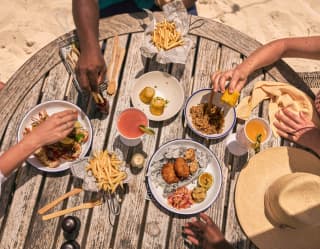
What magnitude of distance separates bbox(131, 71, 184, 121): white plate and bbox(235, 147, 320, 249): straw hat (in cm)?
82

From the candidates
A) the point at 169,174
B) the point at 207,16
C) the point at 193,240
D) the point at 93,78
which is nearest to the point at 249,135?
the point at 169,174

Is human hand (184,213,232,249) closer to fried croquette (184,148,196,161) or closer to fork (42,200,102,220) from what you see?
fried croquette (184,148,196,161)

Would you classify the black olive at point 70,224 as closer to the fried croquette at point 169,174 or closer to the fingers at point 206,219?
the fried croquette at point 169,174

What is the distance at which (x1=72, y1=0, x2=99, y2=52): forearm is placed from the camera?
3.19 metres

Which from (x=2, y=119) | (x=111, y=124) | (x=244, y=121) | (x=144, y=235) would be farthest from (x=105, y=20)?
(x=144, y=235)

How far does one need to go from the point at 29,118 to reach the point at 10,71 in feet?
7.52

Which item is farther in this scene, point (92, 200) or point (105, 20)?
point (105, 20)

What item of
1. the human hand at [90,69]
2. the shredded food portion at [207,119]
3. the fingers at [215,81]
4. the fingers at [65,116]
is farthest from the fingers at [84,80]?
the fingers at [215,81]

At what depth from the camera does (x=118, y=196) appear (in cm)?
293

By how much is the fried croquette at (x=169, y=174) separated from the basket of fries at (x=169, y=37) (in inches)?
38.2

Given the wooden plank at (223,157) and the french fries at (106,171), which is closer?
the french fries at (106,171)

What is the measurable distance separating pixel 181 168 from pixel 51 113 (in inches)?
48.5

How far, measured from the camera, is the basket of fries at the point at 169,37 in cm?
326

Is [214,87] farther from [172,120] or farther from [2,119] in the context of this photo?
[2,119]
